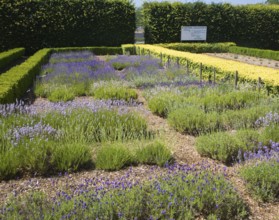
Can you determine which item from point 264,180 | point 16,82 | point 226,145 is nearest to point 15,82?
point 16,82

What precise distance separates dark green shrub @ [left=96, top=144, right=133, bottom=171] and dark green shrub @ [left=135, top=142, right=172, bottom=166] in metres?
0.15

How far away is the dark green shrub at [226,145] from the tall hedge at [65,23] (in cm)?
1969

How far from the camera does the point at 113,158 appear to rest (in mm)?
4406

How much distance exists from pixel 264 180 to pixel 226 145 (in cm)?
109

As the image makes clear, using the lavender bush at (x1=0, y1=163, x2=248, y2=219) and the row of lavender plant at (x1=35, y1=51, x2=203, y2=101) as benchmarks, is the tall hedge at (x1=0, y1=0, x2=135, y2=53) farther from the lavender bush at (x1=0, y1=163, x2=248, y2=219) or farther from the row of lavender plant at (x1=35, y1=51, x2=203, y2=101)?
the lavender bush at (x1=0, y1=163, x2=248, y2=219)

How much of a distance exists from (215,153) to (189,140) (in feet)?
2.79

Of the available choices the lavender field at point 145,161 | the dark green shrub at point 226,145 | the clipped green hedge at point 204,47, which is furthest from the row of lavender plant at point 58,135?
the clipped green hedge at point 204,47

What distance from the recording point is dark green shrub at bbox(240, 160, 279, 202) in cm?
371

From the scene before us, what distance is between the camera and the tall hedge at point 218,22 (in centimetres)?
2542

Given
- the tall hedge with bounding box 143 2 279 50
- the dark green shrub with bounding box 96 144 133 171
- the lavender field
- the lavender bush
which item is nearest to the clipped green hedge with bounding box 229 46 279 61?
the tall hedge with bounding box 143 2 279 50

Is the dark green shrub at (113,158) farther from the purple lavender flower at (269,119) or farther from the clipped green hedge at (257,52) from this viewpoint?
the clipped green hedge at (257,52)

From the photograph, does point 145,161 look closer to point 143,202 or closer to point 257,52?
point 143,202


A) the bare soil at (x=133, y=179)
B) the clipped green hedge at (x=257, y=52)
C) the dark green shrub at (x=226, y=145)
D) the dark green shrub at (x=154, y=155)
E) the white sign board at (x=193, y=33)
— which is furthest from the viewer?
the white sign board at (x=193, y=33)

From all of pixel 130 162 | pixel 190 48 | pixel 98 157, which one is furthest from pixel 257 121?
pixel 190 48
